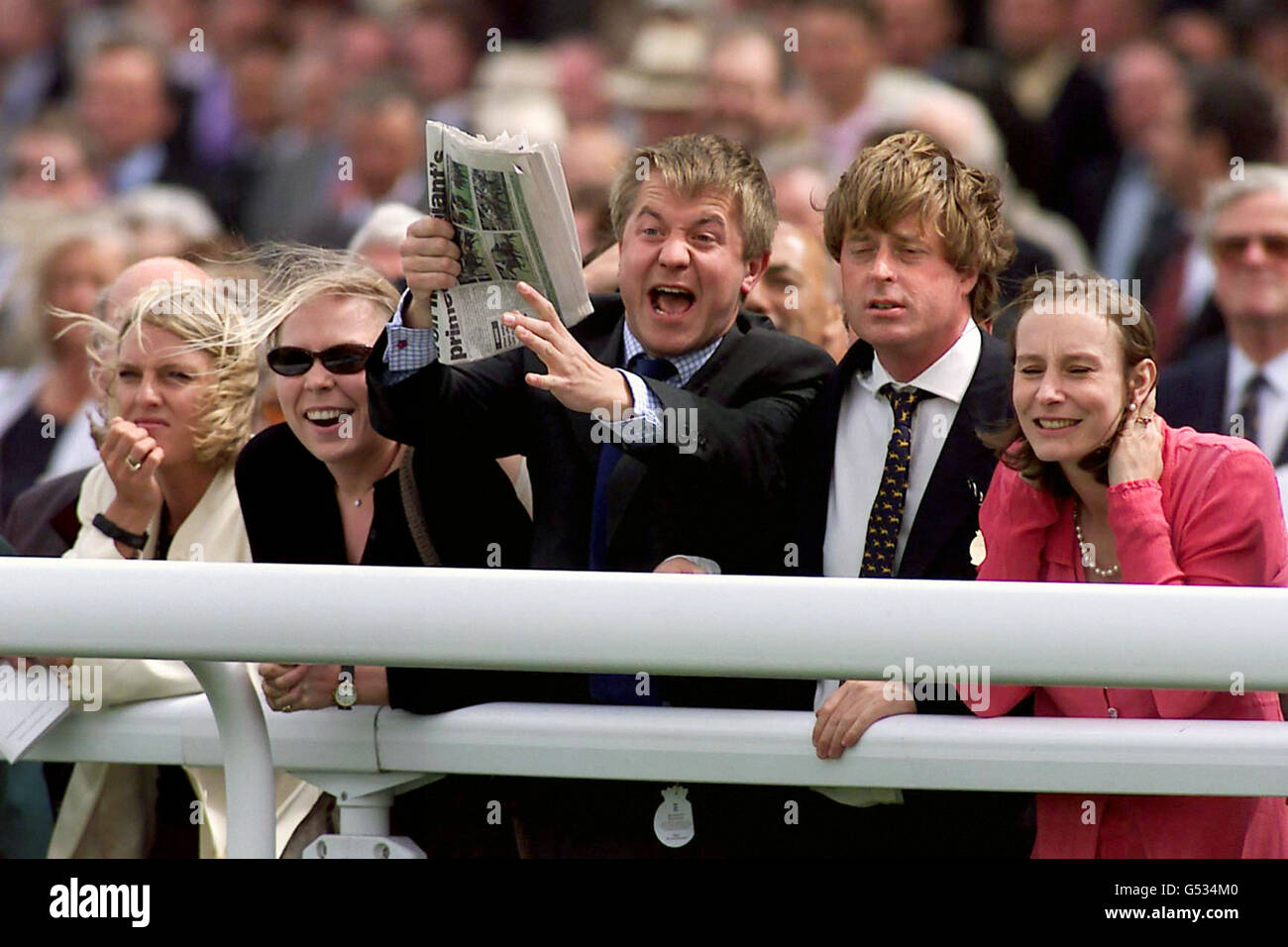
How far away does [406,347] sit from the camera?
2592 mm

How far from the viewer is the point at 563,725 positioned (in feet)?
6.82

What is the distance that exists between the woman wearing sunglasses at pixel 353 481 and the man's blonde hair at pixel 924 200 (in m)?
0.65

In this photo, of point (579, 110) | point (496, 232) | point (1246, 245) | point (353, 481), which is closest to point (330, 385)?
point (353, 481)

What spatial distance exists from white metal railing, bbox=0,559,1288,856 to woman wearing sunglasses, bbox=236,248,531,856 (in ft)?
2.14

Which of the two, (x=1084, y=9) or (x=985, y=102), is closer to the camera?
(x=985, y=102)

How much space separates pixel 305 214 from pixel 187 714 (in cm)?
640

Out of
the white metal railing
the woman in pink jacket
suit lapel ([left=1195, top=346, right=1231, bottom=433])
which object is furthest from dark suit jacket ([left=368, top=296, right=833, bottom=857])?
suit lapel ([left=1195, top=346, right=1231, bottom=433])

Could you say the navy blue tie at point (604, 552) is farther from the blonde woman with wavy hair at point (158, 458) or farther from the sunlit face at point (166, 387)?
the sunlit face at point (166, 387)

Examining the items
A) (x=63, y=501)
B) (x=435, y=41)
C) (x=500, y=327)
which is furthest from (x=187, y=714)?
(x=435, y=41)

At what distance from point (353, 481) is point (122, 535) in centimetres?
41

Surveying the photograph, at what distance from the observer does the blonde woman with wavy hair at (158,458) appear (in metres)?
2.90
